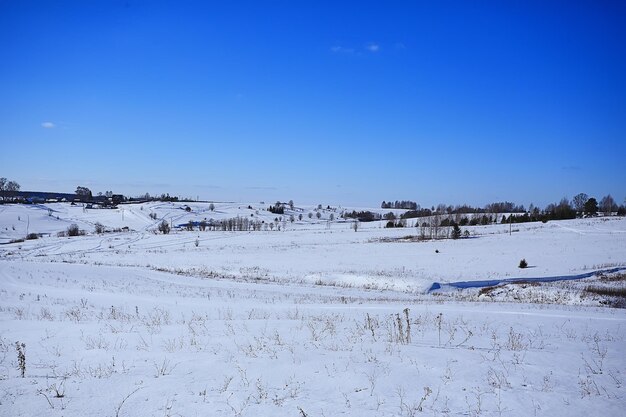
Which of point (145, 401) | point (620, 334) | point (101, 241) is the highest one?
point (145, 401)

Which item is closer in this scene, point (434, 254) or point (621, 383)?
point (621, 383)

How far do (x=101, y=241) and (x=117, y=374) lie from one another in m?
91.0

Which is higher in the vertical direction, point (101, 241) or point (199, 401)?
point (199, 401)

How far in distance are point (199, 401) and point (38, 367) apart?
3325 millimetres

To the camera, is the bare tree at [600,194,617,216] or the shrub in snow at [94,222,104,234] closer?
the shrub in snow at [94,222,104,234]

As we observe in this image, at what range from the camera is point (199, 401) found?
14.3ft

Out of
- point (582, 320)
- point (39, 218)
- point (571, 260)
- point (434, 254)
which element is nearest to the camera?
point (582, 320)

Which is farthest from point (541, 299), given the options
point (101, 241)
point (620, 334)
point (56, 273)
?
point (101, 241)

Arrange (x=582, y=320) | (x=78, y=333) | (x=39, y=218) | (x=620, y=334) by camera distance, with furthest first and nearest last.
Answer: (x=39, y=218) < (x=582, y=320) < (x=620, y=334) < (x=78, y=333)

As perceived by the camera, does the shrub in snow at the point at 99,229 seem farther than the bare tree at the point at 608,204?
No

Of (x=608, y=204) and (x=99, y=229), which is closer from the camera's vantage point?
(x=99, y=229)

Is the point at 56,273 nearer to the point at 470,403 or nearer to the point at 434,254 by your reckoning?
the point at 470,403

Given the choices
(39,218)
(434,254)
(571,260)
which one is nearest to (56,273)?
(434,254)

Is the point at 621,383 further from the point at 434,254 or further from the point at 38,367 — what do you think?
the point at 434,254
